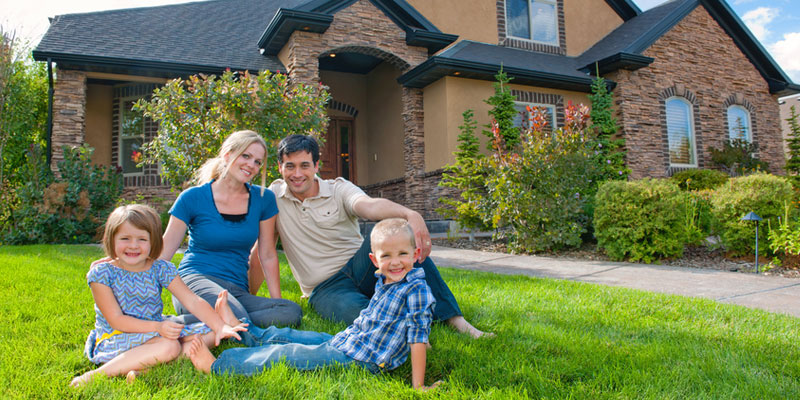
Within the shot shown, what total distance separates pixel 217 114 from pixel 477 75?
577 cm

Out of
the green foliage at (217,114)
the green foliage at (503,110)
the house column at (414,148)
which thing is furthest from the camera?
the house column at (414,148)

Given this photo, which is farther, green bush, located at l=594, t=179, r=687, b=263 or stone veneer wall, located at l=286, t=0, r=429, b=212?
stone veneer wall, located at l=286, t=0, r=429, b=212

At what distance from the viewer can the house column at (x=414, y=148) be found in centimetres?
1066

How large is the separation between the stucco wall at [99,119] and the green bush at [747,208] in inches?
441

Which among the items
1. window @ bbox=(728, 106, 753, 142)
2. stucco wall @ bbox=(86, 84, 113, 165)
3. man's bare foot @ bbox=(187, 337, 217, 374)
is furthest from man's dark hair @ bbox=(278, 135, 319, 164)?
window @ bbox=(728, 106, 753, 142)

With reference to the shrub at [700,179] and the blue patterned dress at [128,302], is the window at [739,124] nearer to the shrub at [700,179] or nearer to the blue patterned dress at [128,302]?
the shrub at [700,179]

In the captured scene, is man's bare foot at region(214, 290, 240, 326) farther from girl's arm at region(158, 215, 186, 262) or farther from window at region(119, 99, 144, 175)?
window at region(119, 99, 144, 175)

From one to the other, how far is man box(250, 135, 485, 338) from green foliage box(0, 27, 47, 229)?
773 cm

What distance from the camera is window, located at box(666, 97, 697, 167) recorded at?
1255 centimetres

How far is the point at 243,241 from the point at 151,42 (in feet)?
29.4

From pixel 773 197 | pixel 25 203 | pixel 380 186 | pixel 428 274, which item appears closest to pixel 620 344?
pixel 428 274

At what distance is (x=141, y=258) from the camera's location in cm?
218

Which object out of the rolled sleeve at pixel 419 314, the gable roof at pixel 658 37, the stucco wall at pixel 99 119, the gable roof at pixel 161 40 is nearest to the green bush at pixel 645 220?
the rolled sleeve at pixel 419 314

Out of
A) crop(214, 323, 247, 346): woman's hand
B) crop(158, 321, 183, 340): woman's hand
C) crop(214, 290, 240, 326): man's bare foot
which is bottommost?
crop(214, 323, 247, 346): woman's hand
